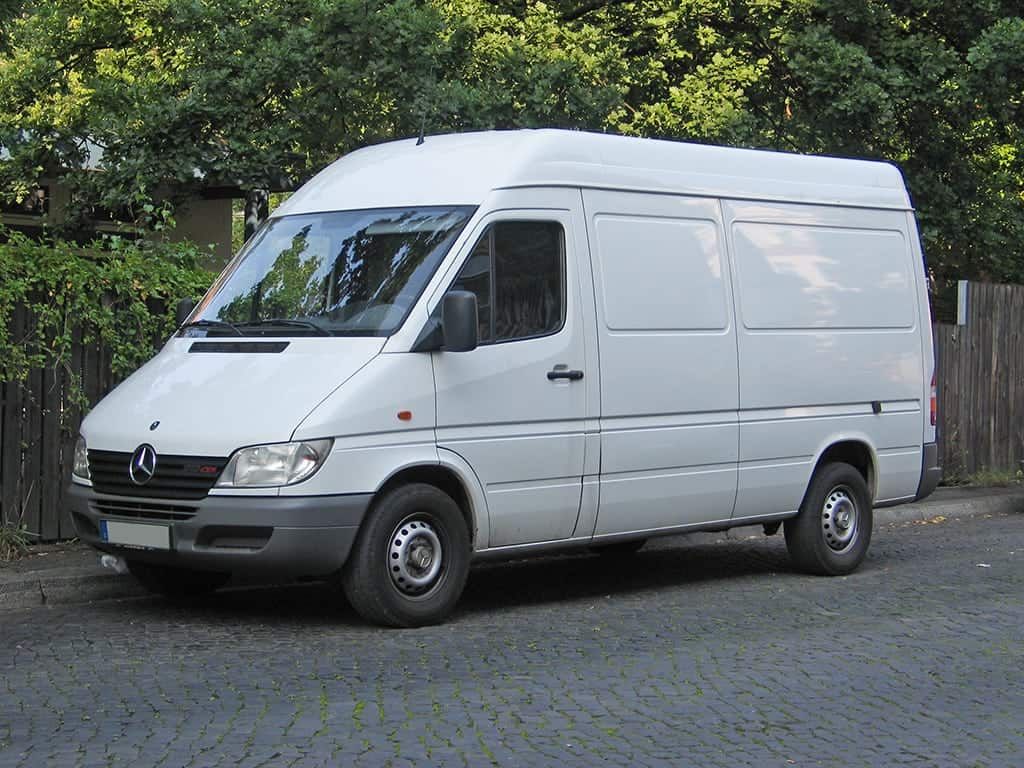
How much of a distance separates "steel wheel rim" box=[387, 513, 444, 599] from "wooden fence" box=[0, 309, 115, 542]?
3.27 m

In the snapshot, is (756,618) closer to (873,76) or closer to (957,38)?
(873,76)

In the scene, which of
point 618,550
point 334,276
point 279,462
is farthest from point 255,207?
point 279,462

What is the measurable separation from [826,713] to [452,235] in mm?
3469

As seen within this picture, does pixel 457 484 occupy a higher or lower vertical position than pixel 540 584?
higher

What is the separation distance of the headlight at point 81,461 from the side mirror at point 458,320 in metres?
2.12

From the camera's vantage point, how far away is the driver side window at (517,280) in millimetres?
9141

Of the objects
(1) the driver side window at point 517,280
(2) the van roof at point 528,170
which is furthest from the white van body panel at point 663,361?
(1) the driver side window at point 517,280

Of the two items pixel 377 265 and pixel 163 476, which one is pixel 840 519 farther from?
pixel 163 476

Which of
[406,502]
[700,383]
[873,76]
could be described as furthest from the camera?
[873,76]

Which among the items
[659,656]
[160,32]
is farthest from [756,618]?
[160,32]

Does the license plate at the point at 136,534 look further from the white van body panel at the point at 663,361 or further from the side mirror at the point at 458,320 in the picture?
the white van body panel at the point at 663,361

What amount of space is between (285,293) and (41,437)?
104 inches

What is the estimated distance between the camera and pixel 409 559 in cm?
878

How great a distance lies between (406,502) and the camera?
28.6 feet
